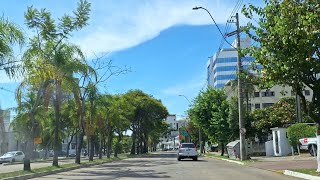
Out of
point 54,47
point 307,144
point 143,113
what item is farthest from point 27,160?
point 143,113

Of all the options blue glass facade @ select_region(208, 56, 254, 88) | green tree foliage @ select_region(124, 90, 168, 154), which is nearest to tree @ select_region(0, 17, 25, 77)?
green tree foliage @ select_region(124, 90, 168, 154)

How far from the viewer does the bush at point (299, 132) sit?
133 ft

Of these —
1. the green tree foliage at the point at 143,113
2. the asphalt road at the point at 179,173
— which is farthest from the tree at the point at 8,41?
the green tree foliage at the point at 143,113

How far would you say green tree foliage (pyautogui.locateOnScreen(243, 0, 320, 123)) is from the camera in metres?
16.2

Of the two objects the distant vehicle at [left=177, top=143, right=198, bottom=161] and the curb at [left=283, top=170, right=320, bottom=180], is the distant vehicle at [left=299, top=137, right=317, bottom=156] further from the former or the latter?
the curb at [left=283, top=170, right=320, bottom=180]

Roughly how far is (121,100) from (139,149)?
29.6 meters

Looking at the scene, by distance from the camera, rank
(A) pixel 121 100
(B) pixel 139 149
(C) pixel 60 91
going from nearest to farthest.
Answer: (C) pixel 60 91, (A) pixel 121 100, (B) pixel 139 149

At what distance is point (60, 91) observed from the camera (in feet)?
104

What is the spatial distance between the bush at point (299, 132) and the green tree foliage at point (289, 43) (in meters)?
21.5

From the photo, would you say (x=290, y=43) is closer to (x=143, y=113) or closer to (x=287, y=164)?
(x=287, y=164)

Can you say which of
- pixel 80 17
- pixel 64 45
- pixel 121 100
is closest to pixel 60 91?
pixel 64 45

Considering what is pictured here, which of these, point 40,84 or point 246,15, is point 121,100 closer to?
point 40,84

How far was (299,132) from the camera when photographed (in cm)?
4062

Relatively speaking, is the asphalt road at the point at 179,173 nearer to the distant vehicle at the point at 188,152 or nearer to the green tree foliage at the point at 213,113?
the distant vehicle at the point at 188,152
